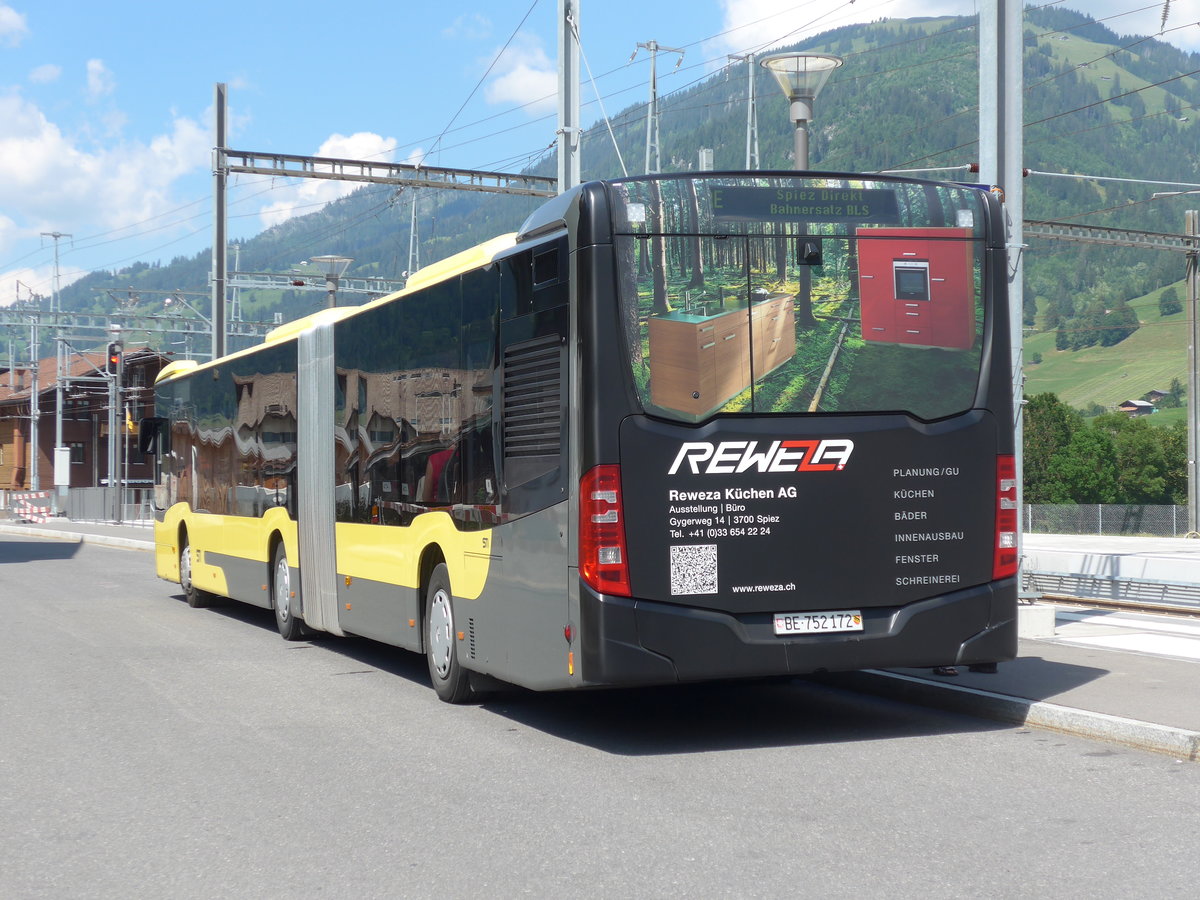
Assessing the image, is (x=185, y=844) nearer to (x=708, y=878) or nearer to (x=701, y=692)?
(x=708, y=878)

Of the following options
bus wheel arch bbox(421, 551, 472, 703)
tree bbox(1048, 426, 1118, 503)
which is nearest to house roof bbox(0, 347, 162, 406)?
tree bbox(1048, 426, 1118, 503)

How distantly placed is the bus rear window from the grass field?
149972 millimetres

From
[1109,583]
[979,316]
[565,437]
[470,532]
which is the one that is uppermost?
[979,316]

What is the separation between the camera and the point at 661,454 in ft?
26.8

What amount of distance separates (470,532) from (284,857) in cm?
390

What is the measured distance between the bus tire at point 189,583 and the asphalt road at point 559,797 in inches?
296

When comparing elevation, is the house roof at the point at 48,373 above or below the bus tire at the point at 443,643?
above

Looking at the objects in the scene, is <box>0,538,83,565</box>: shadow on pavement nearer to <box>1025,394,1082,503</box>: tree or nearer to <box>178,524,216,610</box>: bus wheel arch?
<box>178,524,216,610</box>: bus wheel arch

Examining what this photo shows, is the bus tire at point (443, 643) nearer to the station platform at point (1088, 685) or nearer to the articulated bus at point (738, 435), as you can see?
the articulated bus at point (738, 435)

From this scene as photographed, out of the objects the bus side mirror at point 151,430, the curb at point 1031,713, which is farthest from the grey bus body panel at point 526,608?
the bus side mirror at point 151,430

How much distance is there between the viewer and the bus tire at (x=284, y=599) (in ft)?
48.0

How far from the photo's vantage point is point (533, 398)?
8891mm

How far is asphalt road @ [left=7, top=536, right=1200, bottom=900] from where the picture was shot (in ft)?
18.6

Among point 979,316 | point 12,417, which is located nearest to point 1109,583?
point 979,316
